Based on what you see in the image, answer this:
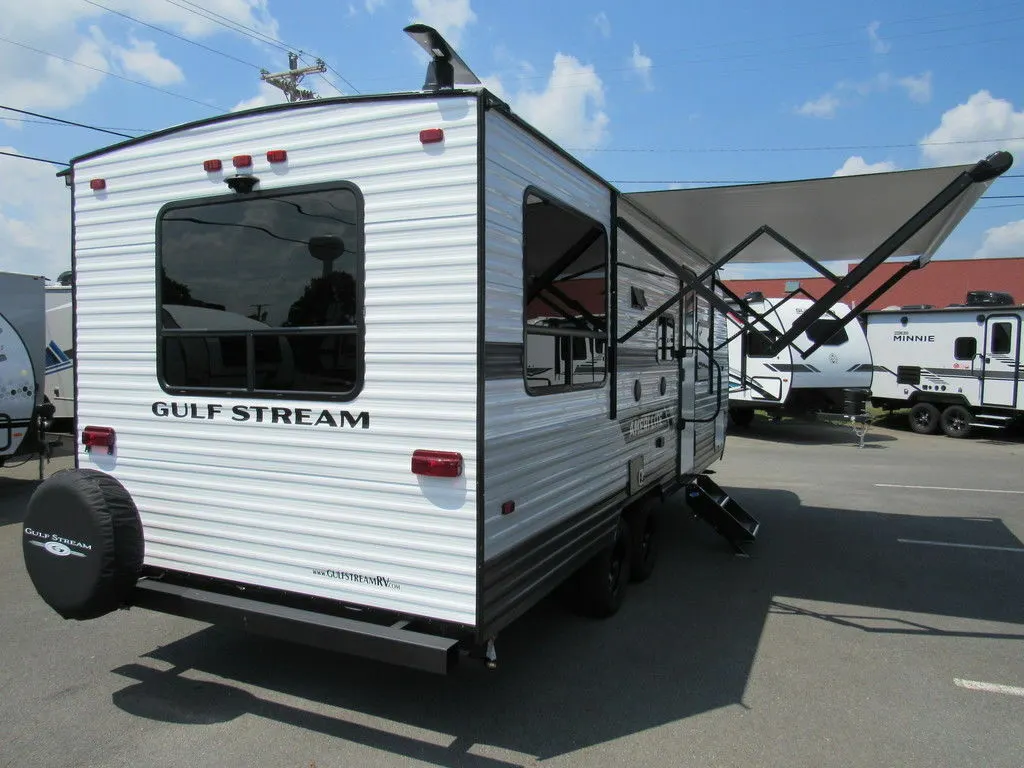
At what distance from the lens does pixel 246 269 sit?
3.49 m

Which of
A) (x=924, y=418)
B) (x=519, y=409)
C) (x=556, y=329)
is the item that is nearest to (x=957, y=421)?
(x=924, y=418)

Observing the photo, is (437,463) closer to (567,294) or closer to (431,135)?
(431,135)

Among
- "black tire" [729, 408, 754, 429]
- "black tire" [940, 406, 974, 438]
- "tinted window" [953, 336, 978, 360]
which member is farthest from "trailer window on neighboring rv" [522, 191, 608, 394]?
"black tire" [940, 406, 974, 438]

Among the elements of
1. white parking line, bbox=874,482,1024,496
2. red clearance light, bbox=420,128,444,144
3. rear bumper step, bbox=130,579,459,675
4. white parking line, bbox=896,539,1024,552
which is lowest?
white parking line, bbox=896,539,1024,552

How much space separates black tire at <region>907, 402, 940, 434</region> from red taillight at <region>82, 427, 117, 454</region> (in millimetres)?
15950

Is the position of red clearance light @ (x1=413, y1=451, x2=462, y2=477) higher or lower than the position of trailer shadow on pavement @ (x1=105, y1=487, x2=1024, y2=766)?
higher

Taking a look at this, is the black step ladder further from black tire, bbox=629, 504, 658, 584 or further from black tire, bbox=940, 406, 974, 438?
black tire, bbox=940, 406, 974, 438

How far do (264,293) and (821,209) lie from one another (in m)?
4.08

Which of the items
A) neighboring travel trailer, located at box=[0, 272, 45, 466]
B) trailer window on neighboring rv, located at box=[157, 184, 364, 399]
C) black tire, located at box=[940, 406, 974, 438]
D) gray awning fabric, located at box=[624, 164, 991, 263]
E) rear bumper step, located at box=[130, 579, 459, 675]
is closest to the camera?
rear bumper step, located at box=[130, 579, 459, 675]

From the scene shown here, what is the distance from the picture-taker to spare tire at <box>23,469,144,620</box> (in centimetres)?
329

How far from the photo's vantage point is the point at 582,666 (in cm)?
411

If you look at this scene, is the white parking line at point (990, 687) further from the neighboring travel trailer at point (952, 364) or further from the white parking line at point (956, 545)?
the neighboring travel trailer at point (952, 364)

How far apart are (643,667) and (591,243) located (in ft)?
8.20

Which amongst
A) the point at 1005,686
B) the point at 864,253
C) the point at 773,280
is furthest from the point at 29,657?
the point at 773,280
